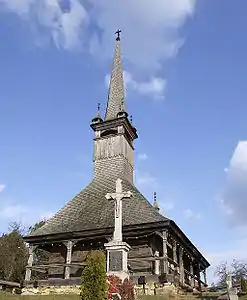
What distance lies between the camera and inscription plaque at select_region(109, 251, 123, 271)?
12.6 meters

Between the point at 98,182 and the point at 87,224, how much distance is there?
196 inches

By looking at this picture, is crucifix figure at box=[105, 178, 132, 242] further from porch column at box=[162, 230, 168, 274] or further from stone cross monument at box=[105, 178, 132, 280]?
porch column at box=[162, 230, 168, 274]

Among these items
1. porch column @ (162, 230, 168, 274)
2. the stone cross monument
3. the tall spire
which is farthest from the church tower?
the stone cross monument

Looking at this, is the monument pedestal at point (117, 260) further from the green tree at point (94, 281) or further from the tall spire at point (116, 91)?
the tall spire at point (116, 91)

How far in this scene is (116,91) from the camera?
102 ft

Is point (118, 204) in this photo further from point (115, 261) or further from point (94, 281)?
point (94, 281)

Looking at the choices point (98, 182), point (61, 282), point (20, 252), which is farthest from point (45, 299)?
point (20, 252)

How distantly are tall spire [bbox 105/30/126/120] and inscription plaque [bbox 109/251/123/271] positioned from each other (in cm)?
1642

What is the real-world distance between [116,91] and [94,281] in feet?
75.1

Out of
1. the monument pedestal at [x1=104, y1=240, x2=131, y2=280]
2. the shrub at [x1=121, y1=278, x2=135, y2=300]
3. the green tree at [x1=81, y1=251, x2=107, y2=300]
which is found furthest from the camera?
the monument pedestal at [x1=104, y1=240, x2=131, y2=280]

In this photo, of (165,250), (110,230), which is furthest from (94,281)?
(110,230)

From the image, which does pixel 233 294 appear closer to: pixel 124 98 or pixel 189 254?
pixel 189 254

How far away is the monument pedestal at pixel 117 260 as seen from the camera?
1252 cm

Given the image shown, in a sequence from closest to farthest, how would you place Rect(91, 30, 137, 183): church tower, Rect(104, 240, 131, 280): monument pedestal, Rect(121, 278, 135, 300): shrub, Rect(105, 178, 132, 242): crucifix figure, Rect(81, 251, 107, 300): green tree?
Rect(81, 251, 107, 300): green tree < Rect(121, 278, 135, 300): shrub < Rect(104, 240, 131, 280): monument pedestal < Rect(105, 178, 132, 242): crucifix figure < Rect(91, 30, 137, 183): church tower
